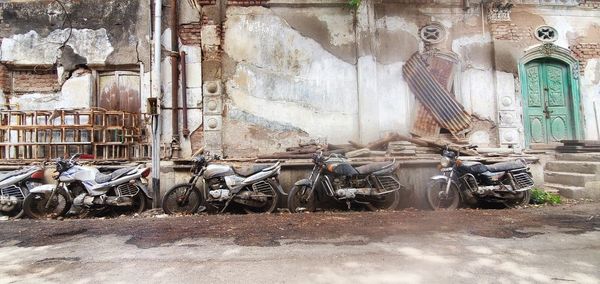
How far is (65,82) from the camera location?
25.3 ft

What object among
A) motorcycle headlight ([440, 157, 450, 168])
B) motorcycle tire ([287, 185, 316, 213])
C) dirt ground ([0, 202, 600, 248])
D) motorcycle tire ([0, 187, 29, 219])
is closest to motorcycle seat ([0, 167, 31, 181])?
motorcycle tire ([0, 187, 29, 219])

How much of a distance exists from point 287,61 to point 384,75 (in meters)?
2.31

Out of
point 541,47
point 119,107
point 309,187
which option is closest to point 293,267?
point 309,187

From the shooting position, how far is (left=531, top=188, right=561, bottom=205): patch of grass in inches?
251

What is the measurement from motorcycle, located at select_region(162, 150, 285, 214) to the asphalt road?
38 cm

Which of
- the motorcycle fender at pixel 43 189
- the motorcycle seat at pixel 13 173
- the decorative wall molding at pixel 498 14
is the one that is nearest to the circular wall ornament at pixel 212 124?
the motorcycle fender at pixel 43 189

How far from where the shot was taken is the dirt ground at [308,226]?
4.26 meters

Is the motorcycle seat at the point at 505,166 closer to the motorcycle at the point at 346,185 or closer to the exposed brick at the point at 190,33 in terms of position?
the motorcycle at the point at 346,185

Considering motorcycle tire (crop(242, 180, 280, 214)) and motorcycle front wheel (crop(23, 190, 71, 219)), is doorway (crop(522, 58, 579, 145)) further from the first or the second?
Answer: motorcycle front wheel (crop(23, 190, 71, 219))

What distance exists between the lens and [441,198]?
5.97 meters

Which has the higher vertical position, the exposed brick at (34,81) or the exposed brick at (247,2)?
the exposed brick at (247,2)

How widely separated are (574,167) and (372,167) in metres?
4.63

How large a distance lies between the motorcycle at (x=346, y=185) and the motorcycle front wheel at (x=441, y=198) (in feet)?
1.81

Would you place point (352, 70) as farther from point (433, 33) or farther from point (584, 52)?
point (584, 52)
